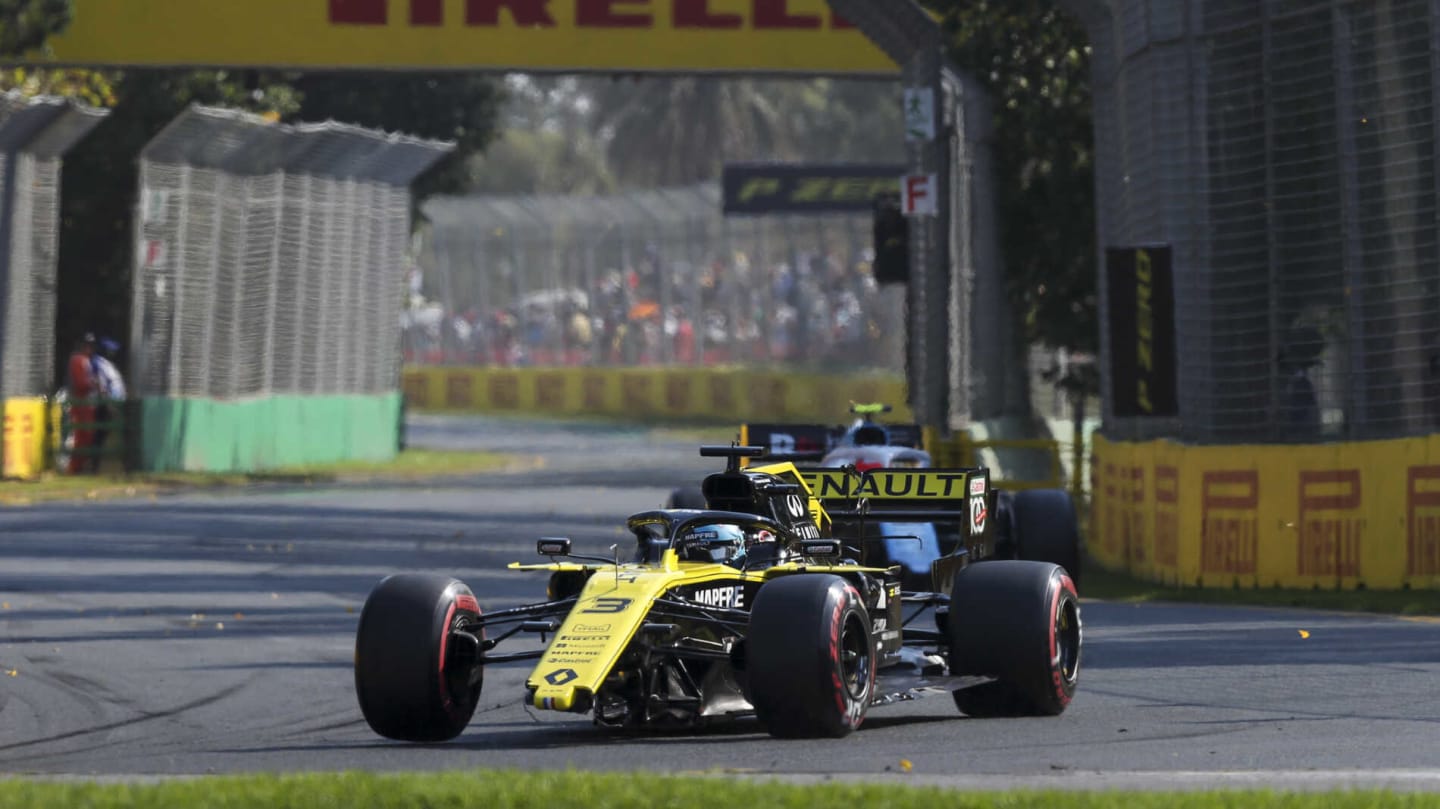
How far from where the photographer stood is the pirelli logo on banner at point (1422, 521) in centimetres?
1694

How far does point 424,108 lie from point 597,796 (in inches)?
1319

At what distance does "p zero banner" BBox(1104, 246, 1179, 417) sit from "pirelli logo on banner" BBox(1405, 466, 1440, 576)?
249 cm

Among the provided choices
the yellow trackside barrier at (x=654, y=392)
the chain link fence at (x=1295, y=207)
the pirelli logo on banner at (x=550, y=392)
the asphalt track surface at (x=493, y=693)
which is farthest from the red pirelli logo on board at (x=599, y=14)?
the pirelli logo on banner at (x=550, y=392)

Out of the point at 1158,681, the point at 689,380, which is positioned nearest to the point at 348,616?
the point at 1158,681

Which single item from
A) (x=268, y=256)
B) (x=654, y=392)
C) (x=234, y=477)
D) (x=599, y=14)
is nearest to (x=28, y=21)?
(x=268, y=256)

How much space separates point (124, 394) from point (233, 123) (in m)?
4.26

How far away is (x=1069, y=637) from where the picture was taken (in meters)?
11.7

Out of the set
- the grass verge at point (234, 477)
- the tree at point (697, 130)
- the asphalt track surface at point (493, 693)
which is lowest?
the asphalt track surface at point (493, 693)

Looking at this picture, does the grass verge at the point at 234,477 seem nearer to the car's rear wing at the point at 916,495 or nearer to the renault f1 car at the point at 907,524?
the renault f1 car at the point at 907,524

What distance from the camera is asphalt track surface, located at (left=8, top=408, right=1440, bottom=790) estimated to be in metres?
9.59

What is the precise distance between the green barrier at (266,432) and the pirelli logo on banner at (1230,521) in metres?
17.3

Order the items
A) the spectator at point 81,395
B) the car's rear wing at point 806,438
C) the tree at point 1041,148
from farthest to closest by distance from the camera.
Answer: the spectator at point 81,395 < the tree at point 1041,148 < the car's rear wing at point 806,438

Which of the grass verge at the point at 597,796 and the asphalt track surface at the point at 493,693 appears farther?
the asphalt track surface at the point at 493,693

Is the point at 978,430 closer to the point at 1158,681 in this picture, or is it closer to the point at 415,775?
the point at 1158,681
